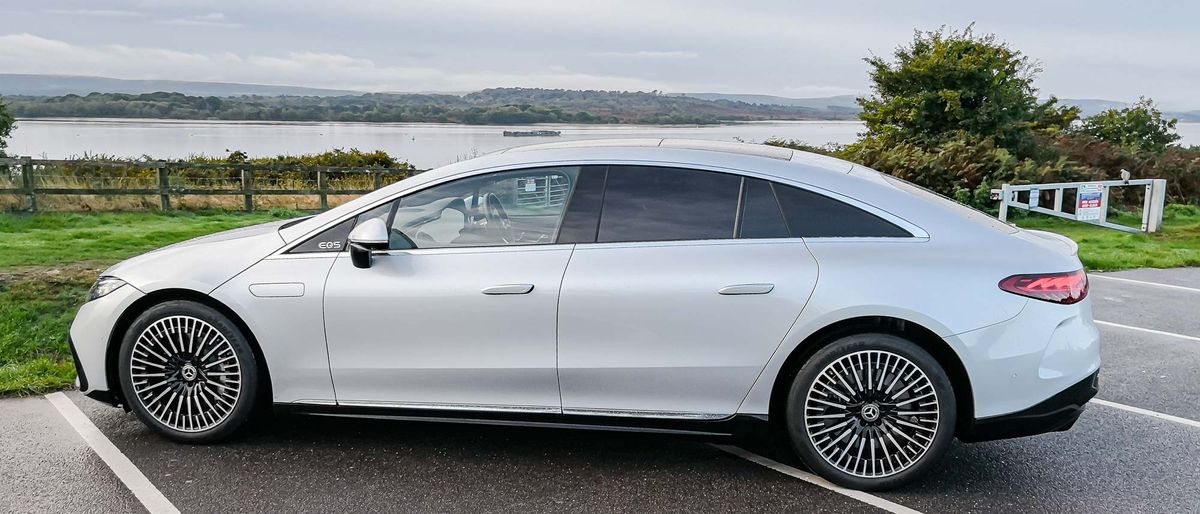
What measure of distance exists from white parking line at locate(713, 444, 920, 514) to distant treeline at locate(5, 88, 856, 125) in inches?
514

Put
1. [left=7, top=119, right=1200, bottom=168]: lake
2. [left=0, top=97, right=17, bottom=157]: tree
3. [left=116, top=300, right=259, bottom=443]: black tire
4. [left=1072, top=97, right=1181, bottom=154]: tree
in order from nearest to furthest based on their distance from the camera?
1. [left=116, top=300, right=259, bottom=443]: black tire
2. [left=7, top=119, right=1200, bottom=168]: lake
3. [left=0, top=97, right=17, bottom=157]: tree
4. [left=1072, top=97, right=1181, bottom=154]: tree

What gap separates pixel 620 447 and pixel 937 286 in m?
1.75

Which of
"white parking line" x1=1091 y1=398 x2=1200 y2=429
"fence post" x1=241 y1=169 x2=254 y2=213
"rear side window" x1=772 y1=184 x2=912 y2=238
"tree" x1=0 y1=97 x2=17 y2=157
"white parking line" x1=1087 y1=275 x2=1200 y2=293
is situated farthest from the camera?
"tree" x1=0 y1=97 x2=17 y2=157

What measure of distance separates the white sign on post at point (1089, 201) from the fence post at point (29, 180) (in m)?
19.5

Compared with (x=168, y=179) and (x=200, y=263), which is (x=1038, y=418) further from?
(x=168, y=179)

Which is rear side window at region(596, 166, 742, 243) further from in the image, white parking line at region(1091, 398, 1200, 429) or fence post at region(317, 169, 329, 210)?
fence post at region(317, 169, 329, 210)

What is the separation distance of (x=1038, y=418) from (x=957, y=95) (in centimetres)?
1642

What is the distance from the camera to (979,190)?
16.7 metres

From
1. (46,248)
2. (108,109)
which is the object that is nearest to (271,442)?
(46,248)

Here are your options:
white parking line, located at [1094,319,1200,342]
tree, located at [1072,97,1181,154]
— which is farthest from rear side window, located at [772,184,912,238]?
tree, located at [1072,97,1181,154]

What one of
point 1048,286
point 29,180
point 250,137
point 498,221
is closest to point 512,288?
point 498,221

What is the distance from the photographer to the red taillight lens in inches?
145

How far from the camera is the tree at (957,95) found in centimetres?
1855

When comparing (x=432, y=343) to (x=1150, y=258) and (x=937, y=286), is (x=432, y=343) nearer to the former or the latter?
(x=937, y=286)
